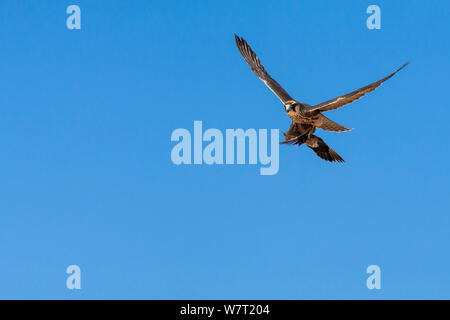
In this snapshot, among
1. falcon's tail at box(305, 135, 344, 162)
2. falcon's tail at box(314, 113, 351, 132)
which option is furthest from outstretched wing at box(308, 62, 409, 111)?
falcon's tail at box(305, 135, 344, 162)

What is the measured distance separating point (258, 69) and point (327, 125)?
2.84 m

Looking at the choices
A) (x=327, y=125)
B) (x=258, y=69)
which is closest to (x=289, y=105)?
(x=327, y=125)

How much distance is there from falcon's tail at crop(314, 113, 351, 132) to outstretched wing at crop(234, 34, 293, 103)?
975mm

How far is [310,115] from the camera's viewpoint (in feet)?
42.1

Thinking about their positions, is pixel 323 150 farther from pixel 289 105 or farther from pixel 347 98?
pixel 347 98

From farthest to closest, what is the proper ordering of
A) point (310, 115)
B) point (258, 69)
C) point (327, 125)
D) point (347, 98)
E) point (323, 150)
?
point (258, 69) → point (323, 150) → point (327, 125) → point (310, 115) → point (347, 98)

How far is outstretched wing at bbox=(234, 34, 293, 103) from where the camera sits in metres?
13.9

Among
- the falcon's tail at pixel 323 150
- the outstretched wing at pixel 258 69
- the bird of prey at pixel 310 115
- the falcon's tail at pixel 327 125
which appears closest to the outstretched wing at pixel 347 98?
the bird of prey at pixel 310 115

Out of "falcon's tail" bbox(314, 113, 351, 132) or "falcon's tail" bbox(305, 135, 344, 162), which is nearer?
"falcon's tail" bbox(314, 113, 351, 132)

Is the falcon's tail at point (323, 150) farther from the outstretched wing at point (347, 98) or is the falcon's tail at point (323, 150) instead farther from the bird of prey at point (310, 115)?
the outstretched wing at point (347, 98)

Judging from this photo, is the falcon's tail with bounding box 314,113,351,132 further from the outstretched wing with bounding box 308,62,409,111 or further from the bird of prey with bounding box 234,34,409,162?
the outstretched wing with bounding box 308,62,409,111
